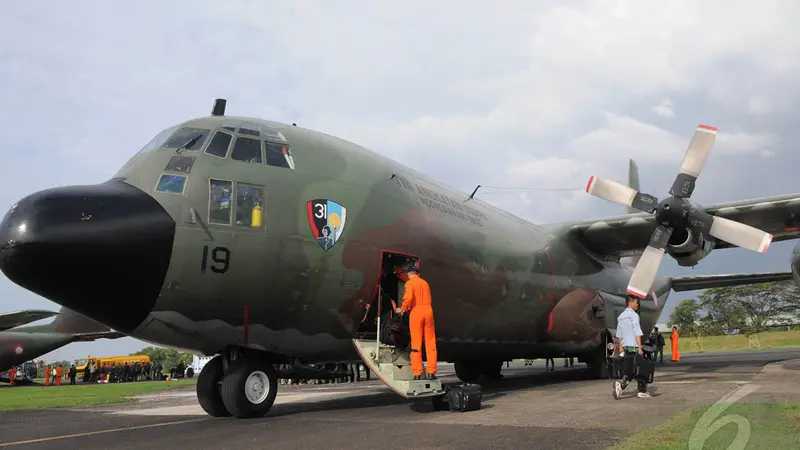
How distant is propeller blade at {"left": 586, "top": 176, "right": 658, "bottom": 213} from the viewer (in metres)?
14.3

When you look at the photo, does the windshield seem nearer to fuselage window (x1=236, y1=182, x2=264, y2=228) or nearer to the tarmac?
fuselage window (x1=236, y1=182, x2=264, y2=228)

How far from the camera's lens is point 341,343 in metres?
9.95

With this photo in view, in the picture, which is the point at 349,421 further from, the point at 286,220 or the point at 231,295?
the point at 286,220

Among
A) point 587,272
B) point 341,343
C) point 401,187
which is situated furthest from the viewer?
point 587,272

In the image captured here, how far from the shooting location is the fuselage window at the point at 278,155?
30.3 feet

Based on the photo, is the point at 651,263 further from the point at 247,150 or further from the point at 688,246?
the point at 247,150

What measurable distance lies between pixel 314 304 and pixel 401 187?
294 cm

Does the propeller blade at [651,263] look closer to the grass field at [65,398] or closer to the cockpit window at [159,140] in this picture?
the cockpit window at [159,140]

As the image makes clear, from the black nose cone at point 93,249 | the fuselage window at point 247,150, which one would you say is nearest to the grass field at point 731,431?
the black nose cone at point 93,249

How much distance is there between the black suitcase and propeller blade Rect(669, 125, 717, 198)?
793 centimetres

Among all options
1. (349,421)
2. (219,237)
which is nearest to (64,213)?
(219,237)

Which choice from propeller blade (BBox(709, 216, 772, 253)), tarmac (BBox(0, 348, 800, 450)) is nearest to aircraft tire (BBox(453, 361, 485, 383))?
tarmac (BBox(0, 348, 800, 450))

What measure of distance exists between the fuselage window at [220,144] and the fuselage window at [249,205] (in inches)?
22.8

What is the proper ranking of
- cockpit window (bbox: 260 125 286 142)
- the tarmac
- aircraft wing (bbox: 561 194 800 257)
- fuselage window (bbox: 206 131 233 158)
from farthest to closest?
aircraft wing (bbox: 561 194 800 257)
cockpit window (bbox: 260 125 286 142)
fuselage window (bbox: 206 131 233 158)
the tarmac
